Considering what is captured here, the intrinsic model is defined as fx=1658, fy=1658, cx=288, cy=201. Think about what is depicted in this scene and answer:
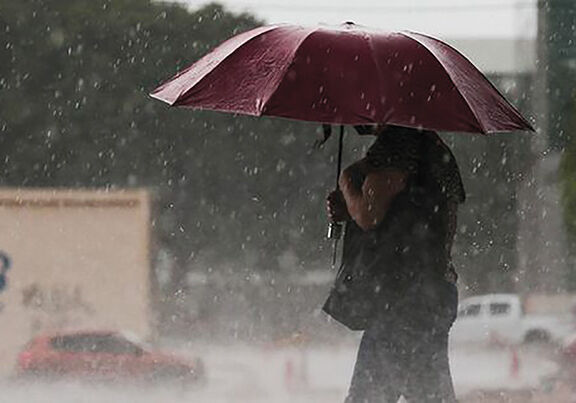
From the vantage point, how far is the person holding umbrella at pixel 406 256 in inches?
176

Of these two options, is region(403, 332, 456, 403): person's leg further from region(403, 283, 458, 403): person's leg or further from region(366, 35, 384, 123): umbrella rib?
region(366, 35, 384, 123): umbrella rib

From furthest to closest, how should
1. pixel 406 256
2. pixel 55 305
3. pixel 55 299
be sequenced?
1. pixel 55 299
2. pixel 55 305
3. pixel 406 256

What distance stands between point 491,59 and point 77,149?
Result: 34.8ft

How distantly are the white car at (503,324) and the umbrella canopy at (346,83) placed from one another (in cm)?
1286

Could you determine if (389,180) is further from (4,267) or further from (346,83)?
(4,267)

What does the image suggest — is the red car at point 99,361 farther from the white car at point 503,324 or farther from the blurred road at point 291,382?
the white car at point 503,324

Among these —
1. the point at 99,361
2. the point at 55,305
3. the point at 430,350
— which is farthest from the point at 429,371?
the point at 55,305

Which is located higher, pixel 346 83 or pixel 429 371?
pixel 346 83

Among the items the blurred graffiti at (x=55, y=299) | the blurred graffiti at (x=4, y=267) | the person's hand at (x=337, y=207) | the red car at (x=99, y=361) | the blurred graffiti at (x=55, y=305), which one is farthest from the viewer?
the blurred graffiti at (x=55, y=299)

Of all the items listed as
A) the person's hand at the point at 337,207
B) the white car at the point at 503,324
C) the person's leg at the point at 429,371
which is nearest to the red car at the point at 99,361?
the white car at the point at 503,324

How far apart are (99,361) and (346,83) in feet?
44.6

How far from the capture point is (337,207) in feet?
15.3

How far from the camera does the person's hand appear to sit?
4648 millimetres

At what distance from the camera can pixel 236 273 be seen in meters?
23.7
